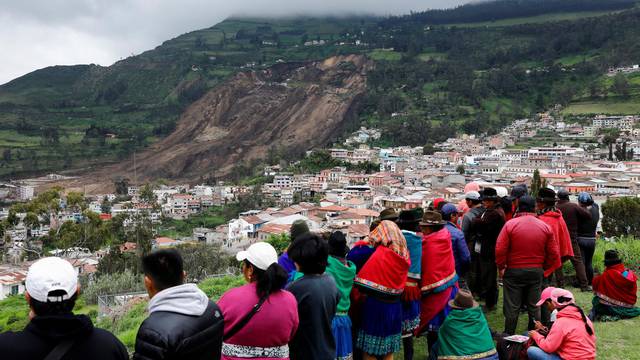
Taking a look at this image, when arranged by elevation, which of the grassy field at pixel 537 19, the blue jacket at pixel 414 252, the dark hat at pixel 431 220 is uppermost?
the grassy field at pixel 537 19

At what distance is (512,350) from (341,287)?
4.75 ft

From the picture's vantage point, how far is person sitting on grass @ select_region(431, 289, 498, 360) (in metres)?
3.86

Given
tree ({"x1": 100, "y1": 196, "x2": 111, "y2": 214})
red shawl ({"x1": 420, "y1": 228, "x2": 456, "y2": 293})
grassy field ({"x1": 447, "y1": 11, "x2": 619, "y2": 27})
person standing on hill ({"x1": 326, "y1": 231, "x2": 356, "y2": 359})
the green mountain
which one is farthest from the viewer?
grassy field ({"x1": 447, "y1": 11, "x2": 619, "y2": 27})

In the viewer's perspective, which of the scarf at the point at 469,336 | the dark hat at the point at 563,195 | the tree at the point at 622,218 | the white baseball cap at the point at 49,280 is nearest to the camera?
the white baseball cap at the point at 49,280

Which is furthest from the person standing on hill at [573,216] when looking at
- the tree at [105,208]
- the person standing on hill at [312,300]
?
the tree at [105,208]

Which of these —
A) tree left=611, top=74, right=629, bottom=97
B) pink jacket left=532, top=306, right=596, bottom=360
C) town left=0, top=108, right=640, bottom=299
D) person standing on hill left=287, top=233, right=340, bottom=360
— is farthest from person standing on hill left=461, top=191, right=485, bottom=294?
tree left=611, top=74, right=629, bottom=97

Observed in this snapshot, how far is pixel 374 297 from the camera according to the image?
12.4ft

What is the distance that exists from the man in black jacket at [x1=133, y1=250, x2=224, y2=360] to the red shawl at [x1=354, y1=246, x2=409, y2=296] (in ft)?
4.79

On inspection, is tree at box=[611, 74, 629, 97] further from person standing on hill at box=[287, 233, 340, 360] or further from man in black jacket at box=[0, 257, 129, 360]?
man in black jacket at box=[0, 257, 129, 360]

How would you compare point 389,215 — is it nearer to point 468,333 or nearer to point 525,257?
point 468,333

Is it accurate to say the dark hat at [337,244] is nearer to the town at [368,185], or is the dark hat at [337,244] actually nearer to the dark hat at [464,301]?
the dark hat at [464,301]

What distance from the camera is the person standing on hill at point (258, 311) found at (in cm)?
281

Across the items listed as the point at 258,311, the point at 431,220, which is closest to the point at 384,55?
the point at 431,220

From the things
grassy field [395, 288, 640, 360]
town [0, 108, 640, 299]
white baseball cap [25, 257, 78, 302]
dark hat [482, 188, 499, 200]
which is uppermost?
white baseball cap [25, 257, 78, 302]
